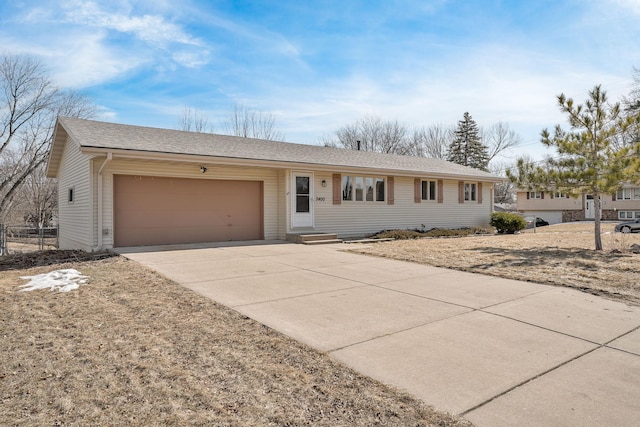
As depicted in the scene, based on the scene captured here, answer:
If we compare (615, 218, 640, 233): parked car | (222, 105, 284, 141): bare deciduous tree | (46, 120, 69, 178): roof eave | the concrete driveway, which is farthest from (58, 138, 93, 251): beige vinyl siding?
(615, 218, 640, 233): parked car

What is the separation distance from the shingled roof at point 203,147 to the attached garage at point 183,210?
3.17ft

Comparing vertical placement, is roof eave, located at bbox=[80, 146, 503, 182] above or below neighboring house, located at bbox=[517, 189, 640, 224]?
above

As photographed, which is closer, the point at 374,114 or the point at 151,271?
the point at 151,271

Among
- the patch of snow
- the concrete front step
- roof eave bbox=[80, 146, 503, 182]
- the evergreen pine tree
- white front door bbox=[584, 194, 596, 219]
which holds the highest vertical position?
the evergreen pine tree

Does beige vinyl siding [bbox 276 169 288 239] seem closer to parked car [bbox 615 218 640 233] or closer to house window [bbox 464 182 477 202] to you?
house window [bbox 464 182 477 202]

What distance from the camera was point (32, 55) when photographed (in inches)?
936

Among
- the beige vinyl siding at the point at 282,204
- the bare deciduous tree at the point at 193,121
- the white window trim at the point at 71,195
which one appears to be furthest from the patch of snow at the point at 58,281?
the bare deciduous tree at the point at 193,121

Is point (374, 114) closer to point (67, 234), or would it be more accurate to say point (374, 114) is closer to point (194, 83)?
point (194, 83)

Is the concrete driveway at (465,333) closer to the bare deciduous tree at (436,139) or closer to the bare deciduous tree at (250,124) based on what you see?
the bare deciduous tree at (250,124)

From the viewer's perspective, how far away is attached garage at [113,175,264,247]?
425 inches

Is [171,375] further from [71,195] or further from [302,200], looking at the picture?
[71,195]

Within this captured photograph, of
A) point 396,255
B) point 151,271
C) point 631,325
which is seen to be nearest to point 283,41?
point 396,255

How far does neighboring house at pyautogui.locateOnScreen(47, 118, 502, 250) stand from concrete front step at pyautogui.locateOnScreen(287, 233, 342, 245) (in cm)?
37

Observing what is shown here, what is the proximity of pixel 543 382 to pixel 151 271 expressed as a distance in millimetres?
6191
